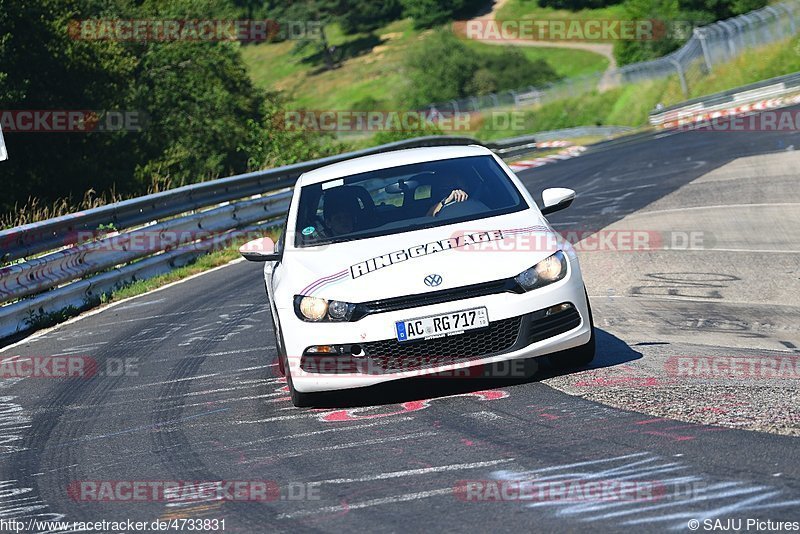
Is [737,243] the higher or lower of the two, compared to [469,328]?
lower

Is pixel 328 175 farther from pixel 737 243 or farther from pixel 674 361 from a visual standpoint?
pixel 737 243

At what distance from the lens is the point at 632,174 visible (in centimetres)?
2261

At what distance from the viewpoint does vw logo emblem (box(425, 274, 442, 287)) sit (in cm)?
659

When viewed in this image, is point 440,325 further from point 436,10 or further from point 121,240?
point 436,10

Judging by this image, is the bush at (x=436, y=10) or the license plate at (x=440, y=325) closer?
the license plate at (x=440, y=325)

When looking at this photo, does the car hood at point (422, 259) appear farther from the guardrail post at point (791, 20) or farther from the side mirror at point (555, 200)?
the guardrail post at point (791, 20)

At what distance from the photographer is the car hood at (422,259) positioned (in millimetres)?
6645

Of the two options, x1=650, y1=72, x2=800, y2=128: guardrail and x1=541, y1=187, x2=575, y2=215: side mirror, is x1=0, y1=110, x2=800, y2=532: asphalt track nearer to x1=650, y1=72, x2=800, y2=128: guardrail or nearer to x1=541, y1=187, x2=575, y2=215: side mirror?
x1=541, y1=187, x2=575, y2=215: side mirror

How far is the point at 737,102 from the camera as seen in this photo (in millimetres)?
40344

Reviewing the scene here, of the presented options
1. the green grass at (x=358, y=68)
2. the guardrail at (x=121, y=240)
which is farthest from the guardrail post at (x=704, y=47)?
the green grass at (x=358, y=68)

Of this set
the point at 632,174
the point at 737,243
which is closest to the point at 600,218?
the point at 737,243

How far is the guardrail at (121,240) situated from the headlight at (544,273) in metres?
6.96

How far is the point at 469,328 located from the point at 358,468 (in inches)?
53.1

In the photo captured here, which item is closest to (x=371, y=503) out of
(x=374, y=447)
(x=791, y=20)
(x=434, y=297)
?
(x=374, y=447)
